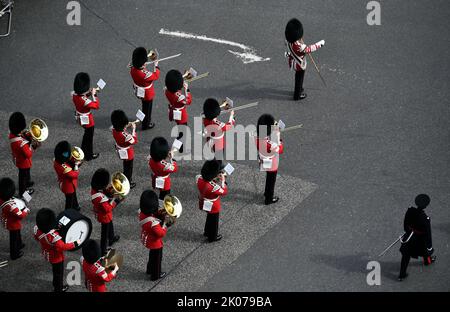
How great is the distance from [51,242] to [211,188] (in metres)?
2.17

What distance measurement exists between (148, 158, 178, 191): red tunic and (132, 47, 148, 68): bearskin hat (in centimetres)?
198

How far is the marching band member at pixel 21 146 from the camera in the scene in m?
15.4

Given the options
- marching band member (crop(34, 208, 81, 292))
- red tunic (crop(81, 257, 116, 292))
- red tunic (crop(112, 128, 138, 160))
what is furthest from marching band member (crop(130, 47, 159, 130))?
red tunic (crop(81, 257, 116, 292))

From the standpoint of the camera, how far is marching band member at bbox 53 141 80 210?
15.1 meters

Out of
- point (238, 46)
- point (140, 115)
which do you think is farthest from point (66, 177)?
point (238, 46)

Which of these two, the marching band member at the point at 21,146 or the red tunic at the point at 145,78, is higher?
the red tunic at the point at 145,78

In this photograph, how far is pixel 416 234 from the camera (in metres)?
14.4

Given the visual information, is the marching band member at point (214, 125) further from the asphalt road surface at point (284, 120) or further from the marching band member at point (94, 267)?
the marching band member at point (94, 267)

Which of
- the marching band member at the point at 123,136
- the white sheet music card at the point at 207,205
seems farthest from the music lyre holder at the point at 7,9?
the white sheet music card at the point at 207,205

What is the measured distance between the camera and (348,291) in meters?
14.5

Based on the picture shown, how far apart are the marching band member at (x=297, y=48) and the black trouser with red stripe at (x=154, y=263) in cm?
450

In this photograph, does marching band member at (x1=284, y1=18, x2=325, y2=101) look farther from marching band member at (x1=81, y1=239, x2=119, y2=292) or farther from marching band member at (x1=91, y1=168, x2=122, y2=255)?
marching band member at (x1=81, y1=239, x2=119, y2=292)

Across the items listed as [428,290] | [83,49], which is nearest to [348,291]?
[428,290]

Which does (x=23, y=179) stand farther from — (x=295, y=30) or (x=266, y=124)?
(x=295, y=30)
